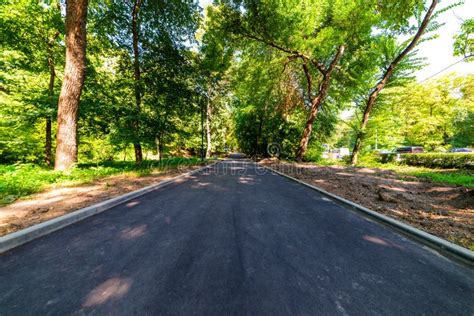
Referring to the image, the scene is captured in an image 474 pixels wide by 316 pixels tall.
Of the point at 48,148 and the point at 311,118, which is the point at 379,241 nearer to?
the point at 311,118

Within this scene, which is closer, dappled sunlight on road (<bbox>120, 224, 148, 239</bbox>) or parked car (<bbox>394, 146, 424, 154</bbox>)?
dappled sunlight on road (<bbox>120, 224, 148, 239</bbox>)

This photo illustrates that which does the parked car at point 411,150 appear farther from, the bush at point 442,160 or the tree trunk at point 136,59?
the tree trunk at point 136,59

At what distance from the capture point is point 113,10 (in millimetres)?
9750

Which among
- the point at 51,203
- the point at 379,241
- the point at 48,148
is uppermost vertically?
the point at 48,148

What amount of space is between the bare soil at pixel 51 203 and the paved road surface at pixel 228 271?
0.80 metres

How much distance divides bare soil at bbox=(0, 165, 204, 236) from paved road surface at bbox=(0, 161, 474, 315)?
31.4 inches

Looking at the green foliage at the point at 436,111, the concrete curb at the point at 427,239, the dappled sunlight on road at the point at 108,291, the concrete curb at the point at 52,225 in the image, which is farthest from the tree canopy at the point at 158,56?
the green foliage at the point at 436,111

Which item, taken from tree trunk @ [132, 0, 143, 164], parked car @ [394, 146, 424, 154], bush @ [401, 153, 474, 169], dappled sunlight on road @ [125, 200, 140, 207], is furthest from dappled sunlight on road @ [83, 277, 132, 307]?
parked car @ [394, 146, 424, 154]

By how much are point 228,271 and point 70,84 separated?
9239mm

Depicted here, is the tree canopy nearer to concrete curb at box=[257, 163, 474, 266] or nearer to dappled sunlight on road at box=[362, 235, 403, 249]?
concrete curb at box=[257, 163, 474, 266]

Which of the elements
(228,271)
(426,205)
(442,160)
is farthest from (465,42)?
(228,271)

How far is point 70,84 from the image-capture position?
6.73 metres

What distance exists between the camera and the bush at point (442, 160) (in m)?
9.74

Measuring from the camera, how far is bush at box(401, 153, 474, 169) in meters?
9.74
